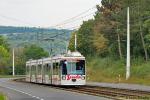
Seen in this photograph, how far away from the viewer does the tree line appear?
7825cm

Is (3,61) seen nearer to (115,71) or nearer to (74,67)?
(115,71)

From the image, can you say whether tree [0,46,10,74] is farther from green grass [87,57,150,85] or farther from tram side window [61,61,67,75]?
tram side window [61,61,67,75]

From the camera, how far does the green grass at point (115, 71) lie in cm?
6600

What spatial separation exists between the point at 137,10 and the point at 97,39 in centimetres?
1902

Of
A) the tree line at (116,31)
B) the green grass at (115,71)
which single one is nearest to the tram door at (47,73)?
the green grass at (115,71)

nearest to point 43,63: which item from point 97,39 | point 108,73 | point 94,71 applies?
point 108,73

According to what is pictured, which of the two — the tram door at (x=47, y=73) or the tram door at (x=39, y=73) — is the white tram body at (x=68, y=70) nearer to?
the tram door at (x=47, y=73)

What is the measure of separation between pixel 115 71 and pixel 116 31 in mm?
11110

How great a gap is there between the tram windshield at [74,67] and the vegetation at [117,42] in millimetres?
12734

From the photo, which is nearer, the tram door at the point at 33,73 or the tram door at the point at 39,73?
the tram door at the point at 39,73

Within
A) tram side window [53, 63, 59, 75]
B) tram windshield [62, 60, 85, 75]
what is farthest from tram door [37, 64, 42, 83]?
tram windshield [62, 60, 85, 75]

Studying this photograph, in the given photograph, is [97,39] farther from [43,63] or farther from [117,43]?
[43,63]

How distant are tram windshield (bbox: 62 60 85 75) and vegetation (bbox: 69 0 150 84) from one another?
12.7 m

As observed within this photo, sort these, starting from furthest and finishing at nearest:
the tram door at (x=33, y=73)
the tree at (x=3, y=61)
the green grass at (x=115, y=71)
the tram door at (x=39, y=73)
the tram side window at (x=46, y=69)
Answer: the tree at (x=3, y=61), the tram door at (x=33, y=73), the green grass at (x=115, y=71), the tram door at (x=39, y=73), the tram side window at (x=46, y=69)
